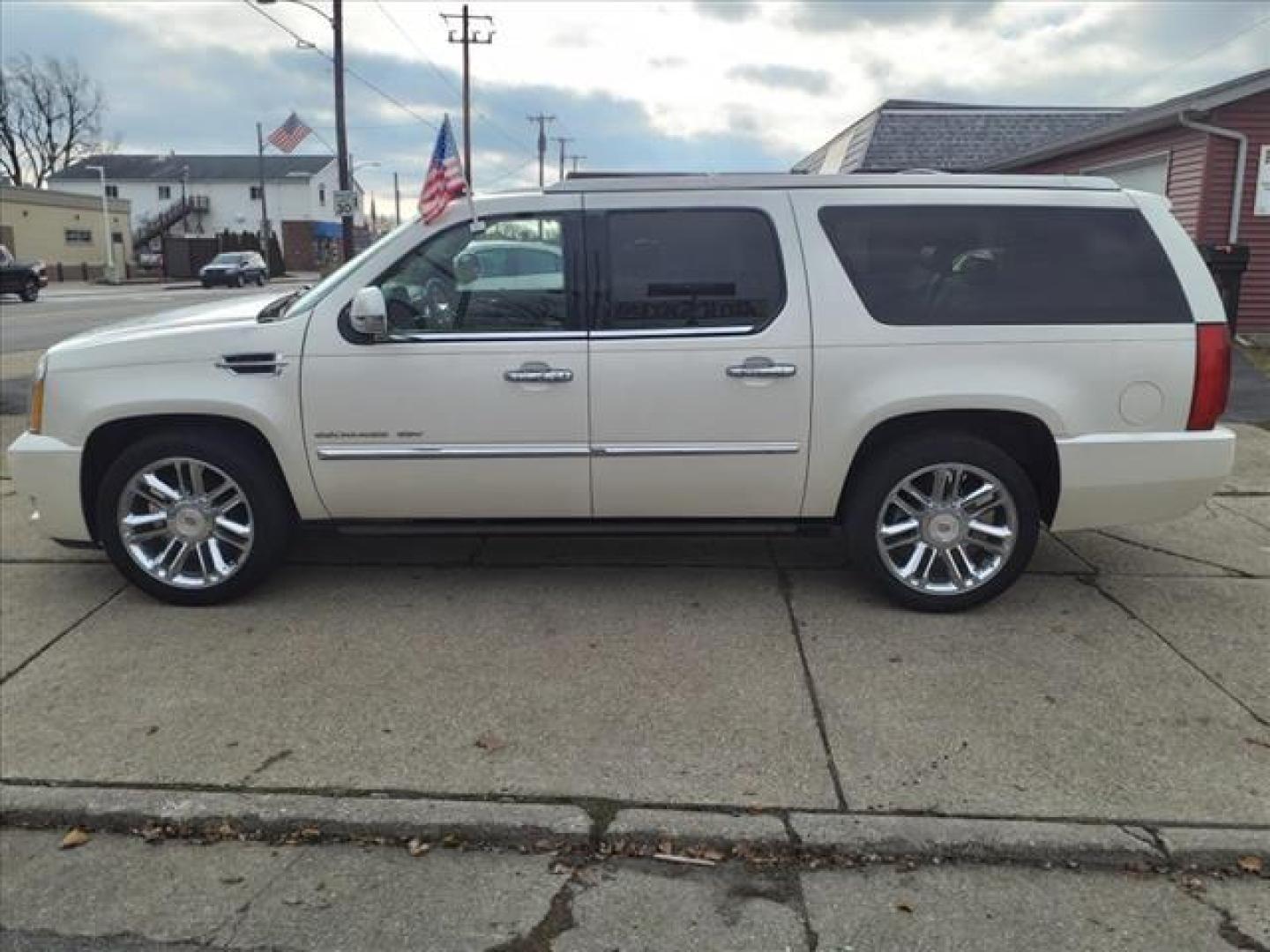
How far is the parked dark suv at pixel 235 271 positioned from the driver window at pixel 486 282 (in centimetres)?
4705

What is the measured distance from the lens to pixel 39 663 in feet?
14.2

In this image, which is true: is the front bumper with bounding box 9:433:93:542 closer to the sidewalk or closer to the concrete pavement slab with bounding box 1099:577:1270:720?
the sidewalk

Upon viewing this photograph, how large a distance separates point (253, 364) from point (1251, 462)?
6.82 meters

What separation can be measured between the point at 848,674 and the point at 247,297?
3.80m

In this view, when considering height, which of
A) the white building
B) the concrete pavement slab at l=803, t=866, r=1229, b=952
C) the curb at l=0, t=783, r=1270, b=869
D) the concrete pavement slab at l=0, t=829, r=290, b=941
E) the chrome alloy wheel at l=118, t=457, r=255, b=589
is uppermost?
the white building

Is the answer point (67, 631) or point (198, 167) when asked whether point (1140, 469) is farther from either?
point (198, 167)

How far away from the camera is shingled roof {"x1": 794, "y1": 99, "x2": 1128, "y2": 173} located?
20672 millimetres

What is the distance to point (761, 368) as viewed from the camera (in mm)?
4461

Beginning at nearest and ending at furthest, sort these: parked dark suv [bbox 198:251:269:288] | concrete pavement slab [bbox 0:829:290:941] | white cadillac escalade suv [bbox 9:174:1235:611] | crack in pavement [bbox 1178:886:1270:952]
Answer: crack in pavement [bbox 1178:886:1270:952] → concrete pavement slab [bbox 0:829:290:941] → white cadillac escalade suv [bbox 9:174:1235:611] → parked dark suv [bbox 198:251:269:288]

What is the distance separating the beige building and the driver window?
5468 cm

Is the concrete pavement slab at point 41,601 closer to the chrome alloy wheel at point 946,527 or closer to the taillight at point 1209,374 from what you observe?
the chrome alloy wheel at point 946,527

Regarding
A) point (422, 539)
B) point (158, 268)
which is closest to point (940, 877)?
point (422, 539)

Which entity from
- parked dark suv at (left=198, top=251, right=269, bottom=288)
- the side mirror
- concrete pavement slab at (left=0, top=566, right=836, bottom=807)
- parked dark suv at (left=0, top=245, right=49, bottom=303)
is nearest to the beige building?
parked dark suv at (left=198, top=251, right=269, bottom=288)

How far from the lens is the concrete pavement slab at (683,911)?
105 inches
